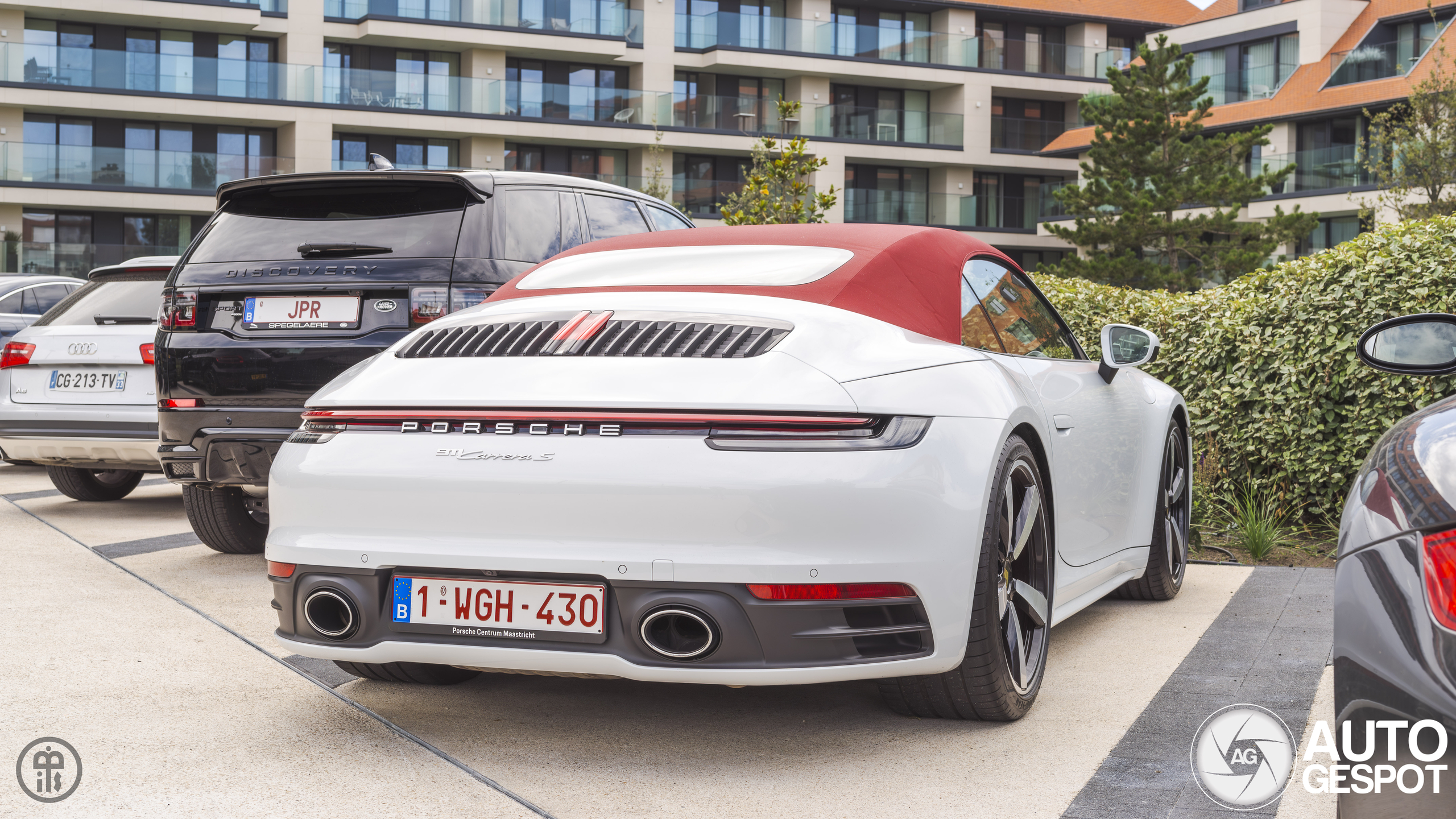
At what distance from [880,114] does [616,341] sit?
4845 cm

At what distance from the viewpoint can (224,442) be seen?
5938 millimetres

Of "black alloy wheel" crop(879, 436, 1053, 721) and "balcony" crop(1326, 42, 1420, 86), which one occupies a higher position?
"balcony" crop(1326, 42, 1420, 86)

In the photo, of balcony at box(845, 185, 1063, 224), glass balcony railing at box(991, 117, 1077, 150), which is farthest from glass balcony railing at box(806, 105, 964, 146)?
balcony at box(845, 185, 1063, 224)

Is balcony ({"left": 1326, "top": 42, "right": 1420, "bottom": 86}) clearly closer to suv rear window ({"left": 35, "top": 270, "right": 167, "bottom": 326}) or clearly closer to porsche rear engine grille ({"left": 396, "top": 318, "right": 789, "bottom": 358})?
suv rear window ({"left": 35, "top": 270, "right": 167, "bottom": 326})

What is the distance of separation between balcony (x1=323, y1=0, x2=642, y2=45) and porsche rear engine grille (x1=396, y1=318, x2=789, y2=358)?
1712 inches

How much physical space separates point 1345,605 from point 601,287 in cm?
237

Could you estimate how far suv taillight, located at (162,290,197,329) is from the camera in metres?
6.07

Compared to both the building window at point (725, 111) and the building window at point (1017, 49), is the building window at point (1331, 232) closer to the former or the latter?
the building window at point (1017, 49)

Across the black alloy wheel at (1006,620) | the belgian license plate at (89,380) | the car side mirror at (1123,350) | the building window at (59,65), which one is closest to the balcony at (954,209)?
the building window at (59,65)

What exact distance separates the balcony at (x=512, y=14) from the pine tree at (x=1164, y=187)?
56.6 feet

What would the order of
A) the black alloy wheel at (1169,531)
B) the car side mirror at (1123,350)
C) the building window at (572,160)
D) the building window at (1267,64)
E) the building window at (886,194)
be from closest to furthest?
the car side mirror at (1123,350) < the black alloy wheel at (1169,531) < the building window at (572,160) < the building window at (886,194) < the building window at (1267,64)

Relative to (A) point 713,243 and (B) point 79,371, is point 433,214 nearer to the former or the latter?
(A) point 713,243

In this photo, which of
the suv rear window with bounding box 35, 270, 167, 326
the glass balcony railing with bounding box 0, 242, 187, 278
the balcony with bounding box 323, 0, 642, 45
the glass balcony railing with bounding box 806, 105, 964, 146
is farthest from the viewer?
the glass balcony railing with bounding box 806, 105, 964, 146

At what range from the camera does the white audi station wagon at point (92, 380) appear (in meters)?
8.39
